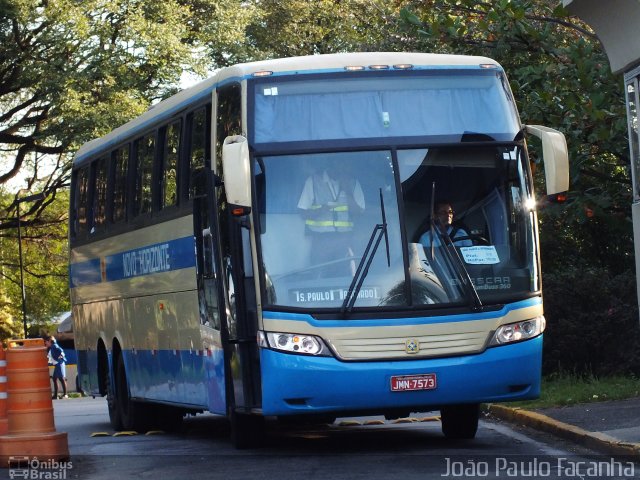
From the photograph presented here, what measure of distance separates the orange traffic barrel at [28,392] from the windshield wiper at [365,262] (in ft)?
8.56

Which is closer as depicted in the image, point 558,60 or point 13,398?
point 13,398

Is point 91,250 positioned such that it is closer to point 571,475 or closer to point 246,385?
point 246,385

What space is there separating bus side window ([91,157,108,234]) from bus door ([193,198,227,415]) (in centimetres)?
451

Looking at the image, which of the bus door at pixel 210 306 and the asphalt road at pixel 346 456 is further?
the bus door at pixel 210 306

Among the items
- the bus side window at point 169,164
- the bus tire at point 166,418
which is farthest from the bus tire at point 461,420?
the bus tire at point 166,418

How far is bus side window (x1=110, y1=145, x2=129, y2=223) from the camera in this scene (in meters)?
16.9

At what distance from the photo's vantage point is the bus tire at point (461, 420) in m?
13.5

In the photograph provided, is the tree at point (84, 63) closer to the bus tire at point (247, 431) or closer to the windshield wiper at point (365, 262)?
the bus tire at point (247, 431)

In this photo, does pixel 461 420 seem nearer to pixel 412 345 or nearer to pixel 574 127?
pixel 412 345

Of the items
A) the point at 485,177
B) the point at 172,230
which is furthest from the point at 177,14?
the point at 485,177

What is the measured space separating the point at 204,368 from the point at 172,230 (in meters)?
1.72

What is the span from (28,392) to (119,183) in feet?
19.3

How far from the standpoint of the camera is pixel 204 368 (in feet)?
45.2

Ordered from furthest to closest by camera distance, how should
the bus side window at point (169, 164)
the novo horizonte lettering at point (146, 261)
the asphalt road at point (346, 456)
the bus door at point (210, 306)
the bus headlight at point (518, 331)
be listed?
the novo horizonte lettering at point (146, 261)
the bus side window at point (169, 164)
the bus door at point (210, 306)
the bus headlight at point (518, 331)
the asphalt road at point (346, 456)
